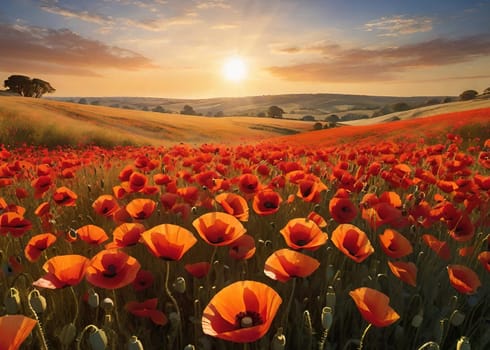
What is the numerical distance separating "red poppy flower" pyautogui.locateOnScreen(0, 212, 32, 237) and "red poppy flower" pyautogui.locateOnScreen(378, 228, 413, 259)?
6.34 ft

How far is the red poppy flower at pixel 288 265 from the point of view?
4.58 feet

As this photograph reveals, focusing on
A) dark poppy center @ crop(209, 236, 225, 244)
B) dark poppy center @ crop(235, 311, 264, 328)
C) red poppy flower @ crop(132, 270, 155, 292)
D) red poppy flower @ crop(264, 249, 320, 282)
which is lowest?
red poppy flower @ crop(132, 270, 155, 292)

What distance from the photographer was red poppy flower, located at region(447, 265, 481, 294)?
1524 millimetres

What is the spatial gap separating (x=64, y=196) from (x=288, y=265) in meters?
1.98

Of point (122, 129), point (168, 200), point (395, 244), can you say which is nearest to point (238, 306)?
point (395, 244)

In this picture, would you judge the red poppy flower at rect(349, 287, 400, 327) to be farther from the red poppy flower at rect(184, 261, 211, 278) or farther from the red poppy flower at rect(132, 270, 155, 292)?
the red poppy flower at rect(132, 270, 155, 292)

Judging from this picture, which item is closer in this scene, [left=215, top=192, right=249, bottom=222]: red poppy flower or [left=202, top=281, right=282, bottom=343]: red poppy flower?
[left=202, top=281, right=282, bottom=343]: red poppy flower

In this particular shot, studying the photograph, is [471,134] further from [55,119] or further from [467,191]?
[55,119]

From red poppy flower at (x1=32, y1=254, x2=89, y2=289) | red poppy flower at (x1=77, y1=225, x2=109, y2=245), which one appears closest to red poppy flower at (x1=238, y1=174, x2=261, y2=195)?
red poppy flower at (x1=77, y1=225, x2=109, y2=245)

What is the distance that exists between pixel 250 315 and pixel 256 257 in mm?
1228

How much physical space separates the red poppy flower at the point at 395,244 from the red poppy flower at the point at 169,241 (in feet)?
2.92

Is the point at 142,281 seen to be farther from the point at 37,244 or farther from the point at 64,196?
the point at 64,196

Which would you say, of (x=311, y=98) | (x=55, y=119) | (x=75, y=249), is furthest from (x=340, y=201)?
(x=311, y=98)

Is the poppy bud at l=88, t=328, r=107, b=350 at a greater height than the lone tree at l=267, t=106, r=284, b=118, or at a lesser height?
lesser
